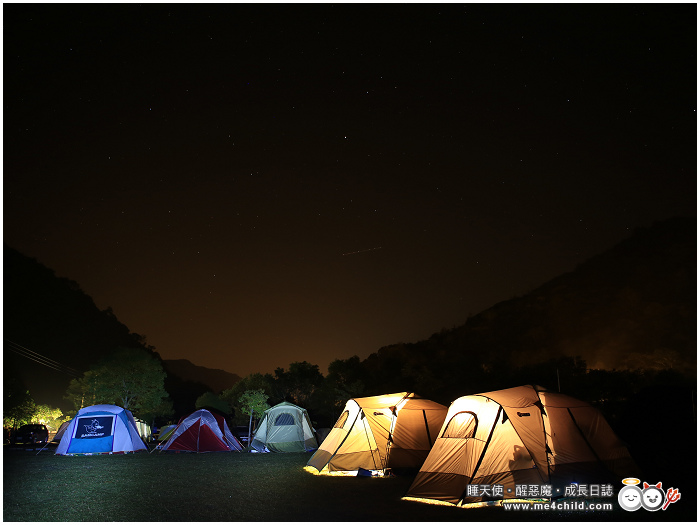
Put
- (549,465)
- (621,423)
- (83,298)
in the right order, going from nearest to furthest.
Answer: (549,465) < (621,423) < (83,298)

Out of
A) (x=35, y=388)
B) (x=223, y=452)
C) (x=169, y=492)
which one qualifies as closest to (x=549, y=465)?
(x=169, y=492)

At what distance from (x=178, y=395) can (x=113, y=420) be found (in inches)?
3657

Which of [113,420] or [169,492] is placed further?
[113,420]

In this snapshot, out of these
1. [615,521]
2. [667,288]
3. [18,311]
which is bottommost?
[615,521]

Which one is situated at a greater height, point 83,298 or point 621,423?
point 83,298

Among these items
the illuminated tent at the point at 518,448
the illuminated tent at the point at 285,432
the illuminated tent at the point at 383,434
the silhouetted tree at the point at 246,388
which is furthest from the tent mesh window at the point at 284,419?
the silhouetted tree at the point at 246,388

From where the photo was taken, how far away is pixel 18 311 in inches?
3027

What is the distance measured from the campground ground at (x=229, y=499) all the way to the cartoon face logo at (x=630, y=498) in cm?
21

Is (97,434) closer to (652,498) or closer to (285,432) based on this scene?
(285,432)

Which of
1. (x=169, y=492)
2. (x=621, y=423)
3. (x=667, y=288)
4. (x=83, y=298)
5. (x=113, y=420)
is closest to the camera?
(x=169, y=492)

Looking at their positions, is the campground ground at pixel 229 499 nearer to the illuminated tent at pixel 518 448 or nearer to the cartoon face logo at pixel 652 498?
the cartoon face logo at pixel 652 498

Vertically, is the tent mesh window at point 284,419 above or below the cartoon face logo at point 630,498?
above

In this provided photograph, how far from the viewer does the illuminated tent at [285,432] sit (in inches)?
969

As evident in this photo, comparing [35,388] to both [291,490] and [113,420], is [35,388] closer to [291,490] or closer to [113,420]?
[113,420]
